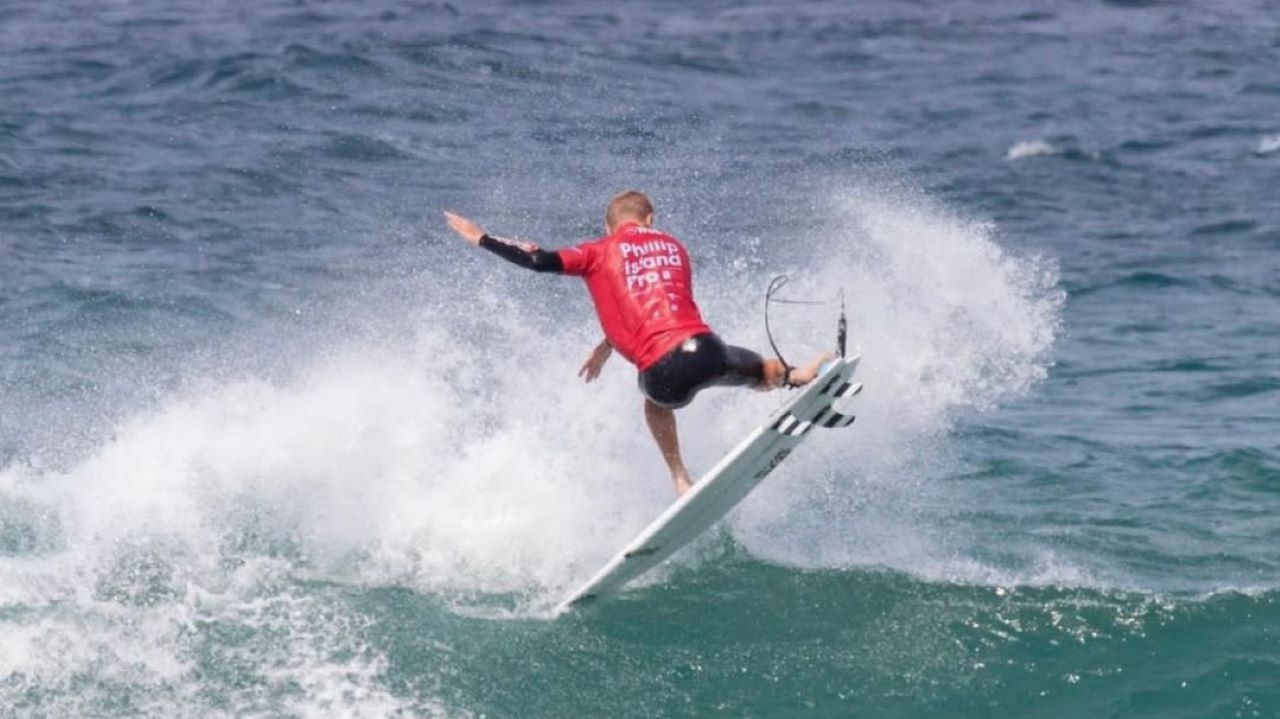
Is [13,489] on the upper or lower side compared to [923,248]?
lower

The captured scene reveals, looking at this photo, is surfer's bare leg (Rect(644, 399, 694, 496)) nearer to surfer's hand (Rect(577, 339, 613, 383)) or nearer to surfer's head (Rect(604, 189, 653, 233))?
surfer's hand (Rect(577, 339, 613, 383))

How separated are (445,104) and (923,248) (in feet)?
36.4

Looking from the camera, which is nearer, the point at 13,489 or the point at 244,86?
the point at 13,489

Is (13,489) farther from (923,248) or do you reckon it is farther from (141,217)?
(141,217)

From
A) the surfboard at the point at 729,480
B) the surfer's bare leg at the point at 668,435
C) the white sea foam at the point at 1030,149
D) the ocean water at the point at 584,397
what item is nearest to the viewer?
the ocean water at the point at 584,397

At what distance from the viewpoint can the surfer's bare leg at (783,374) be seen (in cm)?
936

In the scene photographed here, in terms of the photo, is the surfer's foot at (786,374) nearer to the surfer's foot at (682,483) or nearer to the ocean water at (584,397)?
the surfer's foot at (682,483)

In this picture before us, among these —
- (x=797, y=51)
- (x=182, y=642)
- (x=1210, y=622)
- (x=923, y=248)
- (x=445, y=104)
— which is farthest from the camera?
(x=797, y=51)

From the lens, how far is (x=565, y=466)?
10.9m

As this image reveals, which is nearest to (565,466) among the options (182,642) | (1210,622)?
(182,642)

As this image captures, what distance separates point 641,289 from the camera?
30.5 ft

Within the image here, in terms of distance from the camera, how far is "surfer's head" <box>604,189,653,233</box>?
964 cm

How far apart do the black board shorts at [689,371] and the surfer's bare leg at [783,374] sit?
0.21m

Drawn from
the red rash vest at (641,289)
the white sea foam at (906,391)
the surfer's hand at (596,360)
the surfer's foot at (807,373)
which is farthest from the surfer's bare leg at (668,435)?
the white sea foam at (906,391)
